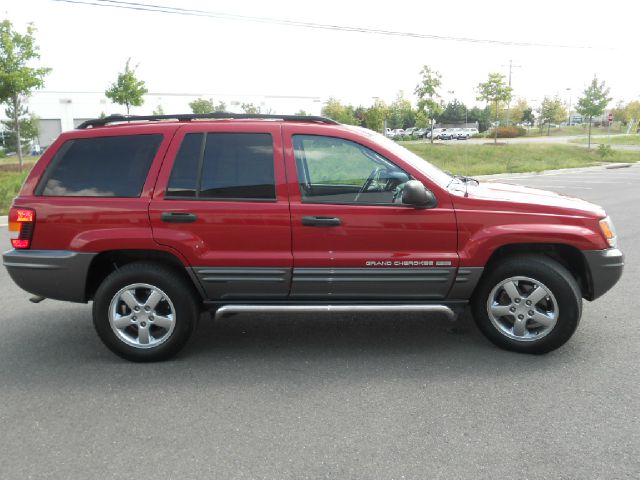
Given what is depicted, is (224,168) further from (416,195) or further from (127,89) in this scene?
(127,89)

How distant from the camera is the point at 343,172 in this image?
429 cm

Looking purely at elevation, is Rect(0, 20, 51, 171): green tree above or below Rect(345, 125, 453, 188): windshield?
A: above

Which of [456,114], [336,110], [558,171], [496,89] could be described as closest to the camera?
[558,171]

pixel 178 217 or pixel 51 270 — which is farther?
pixel 51 270

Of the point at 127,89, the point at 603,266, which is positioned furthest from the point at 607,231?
the point at 127,89

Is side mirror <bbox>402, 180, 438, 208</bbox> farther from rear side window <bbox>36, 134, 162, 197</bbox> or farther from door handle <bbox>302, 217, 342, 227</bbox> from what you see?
rear side window <bbox>36, 134, 162, 197</bbox>

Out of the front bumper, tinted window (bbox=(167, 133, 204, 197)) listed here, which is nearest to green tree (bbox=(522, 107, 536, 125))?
the front bumper

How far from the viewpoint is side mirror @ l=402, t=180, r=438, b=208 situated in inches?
157

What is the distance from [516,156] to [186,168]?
110ft

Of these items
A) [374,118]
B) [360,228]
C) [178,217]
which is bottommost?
[360,228]

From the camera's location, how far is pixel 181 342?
4.23 metres

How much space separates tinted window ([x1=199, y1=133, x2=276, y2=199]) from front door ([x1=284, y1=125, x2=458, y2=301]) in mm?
173

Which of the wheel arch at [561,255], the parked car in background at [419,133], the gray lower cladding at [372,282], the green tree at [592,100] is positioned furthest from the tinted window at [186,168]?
the parked car in background at [419,133]

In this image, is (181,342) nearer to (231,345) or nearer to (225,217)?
(231,345)
